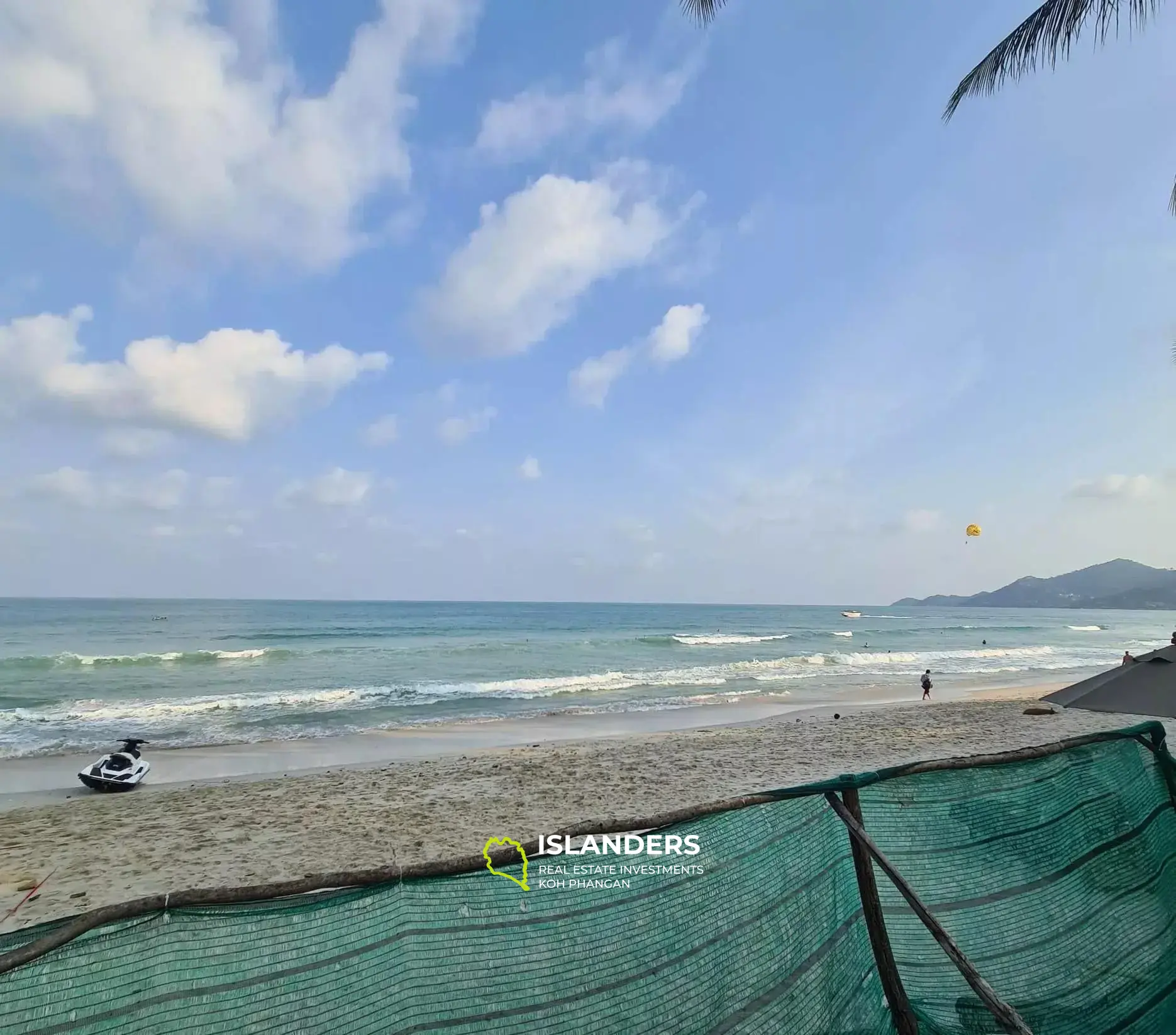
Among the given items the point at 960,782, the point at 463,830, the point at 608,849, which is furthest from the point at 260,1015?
the point at 463,830

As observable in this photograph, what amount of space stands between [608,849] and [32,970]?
6.25 ft

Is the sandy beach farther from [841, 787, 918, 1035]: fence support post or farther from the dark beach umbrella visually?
[841, 787, 918, 1035]: fence support post

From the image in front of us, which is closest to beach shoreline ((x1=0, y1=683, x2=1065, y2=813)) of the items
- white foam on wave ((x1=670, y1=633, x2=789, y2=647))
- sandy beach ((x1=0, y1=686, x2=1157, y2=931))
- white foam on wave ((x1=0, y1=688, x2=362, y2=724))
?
sandy beach ((x1=0, y1=686, x2=1157, y2=931))

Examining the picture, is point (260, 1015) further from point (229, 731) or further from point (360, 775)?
point (229, 731)

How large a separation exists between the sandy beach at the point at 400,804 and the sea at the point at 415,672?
6.01 m

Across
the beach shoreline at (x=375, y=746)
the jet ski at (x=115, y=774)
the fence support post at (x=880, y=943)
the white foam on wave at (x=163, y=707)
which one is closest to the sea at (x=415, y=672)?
the white foam on wave at (x=163, y=707)

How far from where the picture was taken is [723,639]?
5294 cm

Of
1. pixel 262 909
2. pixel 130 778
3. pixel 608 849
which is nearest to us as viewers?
pixel 262 909

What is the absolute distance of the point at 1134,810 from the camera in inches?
144

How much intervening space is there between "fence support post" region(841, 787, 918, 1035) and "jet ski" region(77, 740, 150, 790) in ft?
42.9

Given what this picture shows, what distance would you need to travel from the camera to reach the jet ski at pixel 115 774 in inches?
450

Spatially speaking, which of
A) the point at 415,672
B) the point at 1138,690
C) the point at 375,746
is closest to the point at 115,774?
the point at 375,746

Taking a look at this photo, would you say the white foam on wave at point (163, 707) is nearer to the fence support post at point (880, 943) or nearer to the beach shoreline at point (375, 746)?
the beach shoreline at point (375, 746)

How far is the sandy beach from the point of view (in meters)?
7.67
